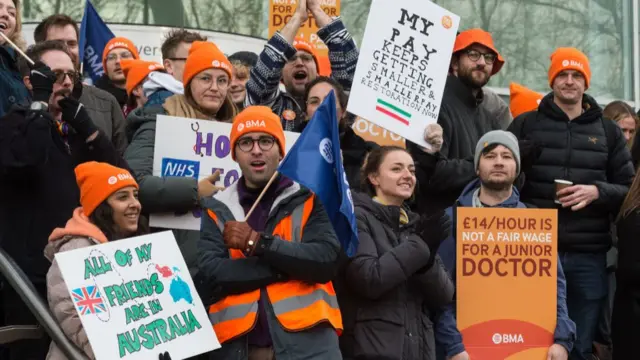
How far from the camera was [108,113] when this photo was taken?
800 cm

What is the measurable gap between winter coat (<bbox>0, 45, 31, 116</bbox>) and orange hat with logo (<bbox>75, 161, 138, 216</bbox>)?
2.80ft

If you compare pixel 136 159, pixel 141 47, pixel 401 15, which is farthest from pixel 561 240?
pixel 141 47

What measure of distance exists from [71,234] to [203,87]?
1.59 m

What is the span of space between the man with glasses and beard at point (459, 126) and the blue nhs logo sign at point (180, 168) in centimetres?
155

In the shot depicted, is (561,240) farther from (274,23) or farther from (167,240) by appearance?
(274,23)

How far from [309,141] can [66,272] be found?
1.48 meters

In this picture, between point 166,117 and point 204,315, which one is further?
point 166,117

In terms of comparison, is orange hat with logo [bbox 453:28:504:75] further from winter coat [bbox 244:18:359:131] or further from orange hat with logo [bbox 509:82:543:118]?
orange hat with logo [bbox 509:82:543:118]

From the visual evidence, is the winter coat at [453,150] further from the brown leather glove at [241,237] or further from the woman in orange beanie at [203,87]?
the brown leather glove at [241,237]

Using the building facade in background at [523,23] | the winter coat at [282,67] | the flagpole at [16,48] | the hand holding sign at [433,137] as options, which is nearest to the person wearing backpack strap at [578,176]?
the hand holding sign at [433,137]

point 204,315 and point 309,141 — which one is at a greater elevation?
point 309,141

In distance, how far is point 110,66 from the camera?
30.8 feet

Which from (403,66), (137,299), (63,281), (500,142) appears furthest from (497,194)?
(63,281)

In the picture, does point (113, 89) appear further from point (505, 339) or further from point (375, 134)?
point (505, 339)
